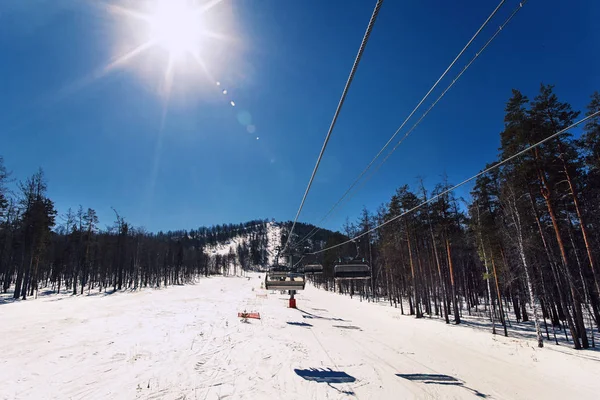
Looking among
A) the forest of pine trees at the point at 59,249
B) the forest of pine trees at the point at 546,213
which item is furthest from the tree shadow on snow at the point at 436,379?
the forest of pine trees at the point at 59,249

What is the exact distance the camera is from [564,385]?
1180 cm

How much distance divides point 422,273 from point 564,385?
20727mm

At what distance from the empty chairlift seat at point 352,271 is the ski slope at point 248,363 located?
715 cm

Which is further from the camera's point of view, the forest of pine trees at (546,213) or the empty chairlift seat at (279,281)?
the empty chairlift seat at (279,281)

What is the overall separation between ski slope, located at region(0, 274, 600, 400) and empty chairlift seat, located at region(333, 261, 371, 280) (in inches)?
281

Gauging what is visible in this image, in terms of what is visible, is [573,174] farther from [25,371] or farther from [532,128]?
[25,371]

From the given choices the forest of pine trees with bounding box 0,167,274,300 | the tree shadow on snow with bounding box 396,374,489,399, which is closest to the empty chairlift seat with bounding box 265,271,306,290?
the tree shadow on snow with bounding box 396,374,489,399

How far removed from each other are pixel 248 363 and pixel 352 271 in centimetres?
1716

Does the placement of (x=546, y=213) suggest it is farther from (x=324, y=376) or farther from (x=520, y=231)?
(x=324, y=376)

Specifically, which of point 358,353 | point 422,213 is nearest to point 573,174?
point 422,213

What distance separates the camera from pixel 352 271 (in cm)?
2619

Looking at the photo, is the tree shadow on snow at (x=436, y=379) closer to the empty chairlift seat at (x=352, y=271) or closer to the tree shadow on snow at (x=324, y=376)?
the tree shadow on snow at (x=324, y=376)

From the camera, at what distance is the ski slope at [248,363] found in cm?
801

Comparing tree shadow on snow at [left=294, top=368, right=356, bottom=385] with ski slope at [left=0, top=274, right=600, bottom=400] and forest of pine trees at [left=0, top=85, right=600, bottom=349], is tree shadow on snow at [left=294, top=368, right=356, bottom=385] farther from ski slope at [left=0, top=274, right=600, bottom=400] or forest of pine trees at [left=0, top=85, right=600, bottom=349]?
forest of pine trees at [left=0, top=85, right=600, bottom=349]
